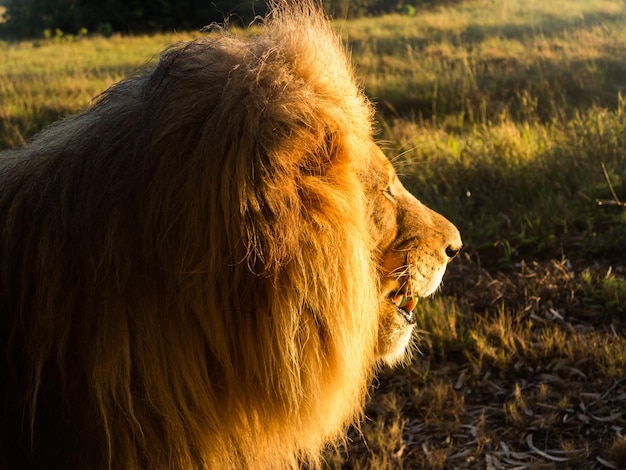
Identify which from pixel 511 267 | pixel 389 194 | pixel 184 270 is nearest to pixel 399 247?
pixel 389 194

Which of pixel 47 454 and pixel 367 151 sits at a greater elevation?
pixel 367 151

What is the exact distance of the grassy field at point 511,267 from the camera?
3.07 meters

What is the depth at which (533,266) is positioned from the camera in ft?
14.0

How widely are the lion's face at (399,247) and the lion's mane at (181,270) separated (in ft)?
0.78

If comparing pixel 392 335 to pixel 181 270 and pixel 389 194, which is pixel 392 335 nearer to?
pixel 389 194

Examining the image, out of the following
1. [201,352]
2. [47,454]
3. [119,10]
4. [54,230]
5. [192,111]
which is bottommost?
[119,10]

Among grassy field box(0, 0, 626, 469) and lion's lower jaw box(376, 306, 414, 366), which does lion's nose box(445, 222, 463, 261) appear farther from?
grassy field box(0, 0, 626, 469)

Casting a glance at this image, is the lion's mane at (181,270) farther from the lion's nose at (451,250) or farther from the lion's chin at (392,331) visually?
the lion's nose at (451,250)

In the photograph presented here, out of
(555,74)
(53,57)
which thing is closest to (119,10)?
(53,57)

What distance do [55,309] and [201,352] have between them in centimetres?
29

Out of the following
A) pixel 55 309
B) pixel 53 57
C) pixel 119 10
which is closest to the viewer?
pixel 55 309

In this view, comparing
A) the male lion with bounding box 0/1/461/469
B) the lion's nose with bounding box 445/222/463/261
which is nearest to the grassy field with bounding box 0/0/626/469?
the lion's nose with bounding box 445/222/463/261

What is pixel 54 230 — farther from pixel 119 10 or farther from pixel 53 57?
pixel 119 10

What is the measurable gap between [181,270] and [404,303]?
0.77 meters
